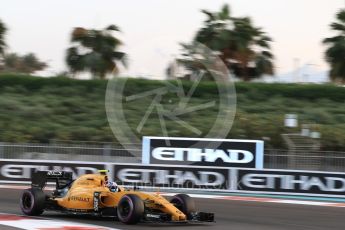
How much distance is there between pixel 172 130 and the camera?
3531cm

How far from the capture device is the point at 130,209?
10789 millimetres

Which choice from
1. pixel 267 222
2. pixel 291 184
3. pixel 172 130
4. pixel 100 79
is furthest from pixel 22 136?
pixel 267 222

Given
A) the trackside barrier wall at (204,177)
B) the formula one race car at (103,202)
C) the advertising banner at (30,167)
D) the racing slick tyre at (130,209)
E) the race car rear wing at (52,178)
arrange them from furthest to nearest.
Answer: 1. the advertising banner at (30,167)
2. the trackside barrier wall at (204,177)
3. the race car rear wing at (52,178)
4. the formula one race car at (103,202)
5. the racing slick tyre at (130,209)

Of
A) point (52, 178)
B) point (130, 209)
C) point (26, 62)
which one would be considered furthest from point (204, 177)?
point (26, 62)

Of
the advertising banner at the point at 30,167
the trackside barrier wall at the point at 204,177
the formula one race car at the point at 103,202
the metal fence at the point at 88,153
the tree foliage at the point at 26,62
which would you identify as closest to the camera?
the formula one race car at the point at 103,202

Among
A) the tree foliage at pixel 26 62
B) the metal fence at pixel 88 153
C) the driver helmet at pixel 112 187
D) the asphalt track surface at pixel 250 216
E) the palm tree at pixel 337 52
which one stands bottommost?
the asphalt track surface at pixel 250 216

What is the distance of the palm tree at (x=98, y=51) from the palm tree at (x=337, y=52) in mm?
13376

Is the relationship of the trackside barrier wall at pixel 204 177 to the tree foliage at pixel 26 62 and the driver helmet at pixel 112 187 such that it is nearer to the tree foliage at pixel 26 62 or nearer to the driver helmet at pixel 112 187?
the driver helmet at pixel 112 187

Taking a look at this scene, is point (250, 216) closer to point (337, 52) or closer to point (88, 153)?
point (88, 153)

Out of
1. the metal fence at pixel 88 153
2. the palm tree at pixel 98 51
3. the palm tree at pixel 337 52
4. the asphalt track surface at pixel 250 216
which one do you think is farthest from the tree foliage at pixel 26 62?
the asphalt track surface at pixel 250 216

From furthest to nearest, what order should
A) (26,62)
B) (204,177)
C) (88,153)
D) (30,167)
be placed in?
(26,62)
(88,153)
(30,167)
(204,177)

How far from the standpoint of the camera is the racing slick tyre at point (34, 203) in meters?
12.1

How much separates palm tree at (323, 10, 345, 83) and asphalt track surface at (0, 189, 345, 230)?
25.3 m

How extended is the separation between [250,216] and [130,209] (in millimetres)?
3581
